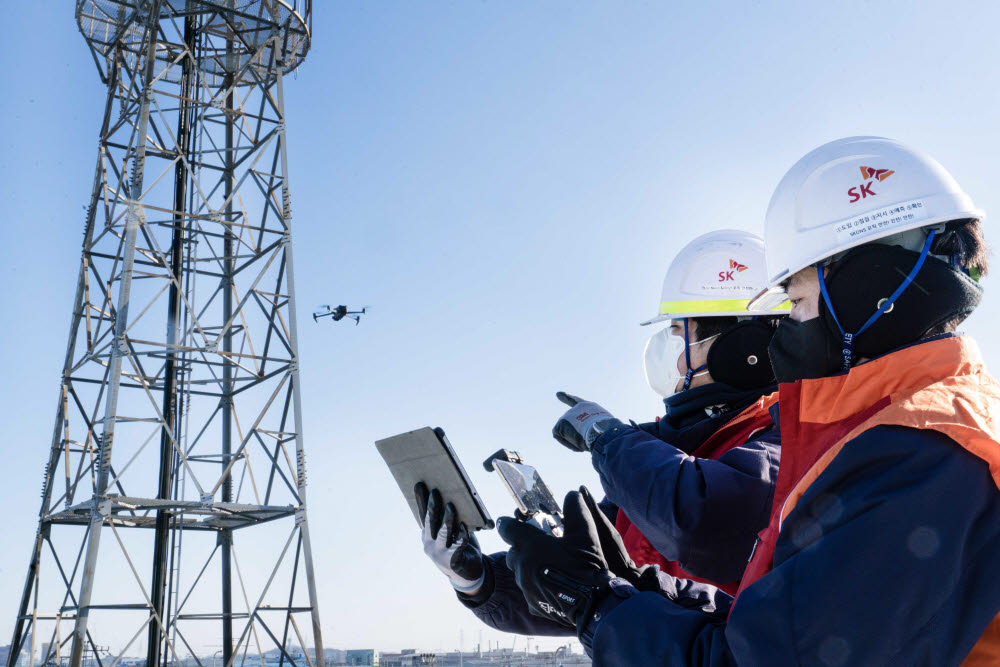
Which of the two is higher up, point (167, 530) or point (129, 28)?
point (129, 28)

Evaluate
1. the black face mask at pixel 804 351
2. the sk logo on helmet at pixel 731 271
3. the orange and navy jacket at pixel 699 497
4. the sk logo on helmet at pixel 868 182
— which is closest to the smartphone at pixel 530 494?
the orange and navy jacket at pixel 699 497

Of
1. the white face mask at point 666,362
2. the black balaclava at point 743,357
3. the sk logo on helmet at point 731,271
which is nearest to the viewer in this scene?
the black balaclava at point 743,357

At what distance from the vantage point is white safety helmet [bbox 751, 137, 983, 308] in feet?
7.48

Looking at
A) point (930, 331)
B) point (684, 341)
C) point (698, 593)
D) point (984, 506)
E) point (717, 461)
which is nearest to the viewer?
point (984, 506)

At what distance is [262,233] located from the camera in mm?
14453

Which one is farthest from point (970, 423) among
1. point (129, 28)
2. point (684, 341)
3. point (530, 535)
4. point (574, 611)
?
point (129, 28)

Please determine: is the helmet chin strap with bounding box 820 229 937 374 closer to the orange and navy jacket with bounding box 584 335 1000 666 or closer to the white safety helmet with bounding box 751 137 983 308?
the white safety helmet with bounding box 751 137 983 308

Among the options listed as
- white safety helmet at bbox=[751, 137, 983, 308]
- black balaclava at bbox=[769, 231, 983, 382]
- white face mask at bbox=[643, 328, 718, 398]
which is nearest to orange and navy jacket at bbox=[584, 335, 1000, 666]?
black balaclava at bbox=[769, 231, 983, 382]

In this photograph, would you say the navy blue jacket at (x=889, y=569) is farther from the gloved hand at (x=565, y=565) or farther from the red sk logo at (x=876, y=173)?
the red sk logo at (x=876, y=173)

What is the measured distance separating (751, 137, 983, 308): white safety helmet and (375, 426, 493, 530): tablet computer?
1386 mm

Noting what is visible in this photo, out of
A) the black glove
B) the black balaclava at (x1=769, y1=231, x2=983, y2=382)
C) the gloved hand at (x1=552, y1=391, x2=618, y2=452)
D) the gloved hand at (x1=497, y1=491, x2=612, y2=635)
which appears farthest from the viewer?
the gloved hand at (x1=552, y1=391, x2=618, y2=452)

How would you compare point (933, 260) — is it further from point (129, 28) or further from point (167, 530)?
point (129, 28)

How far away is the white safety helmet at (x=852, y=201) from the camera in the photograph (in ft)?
7.48

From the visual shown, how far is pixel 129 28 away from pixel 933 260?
1611cm
